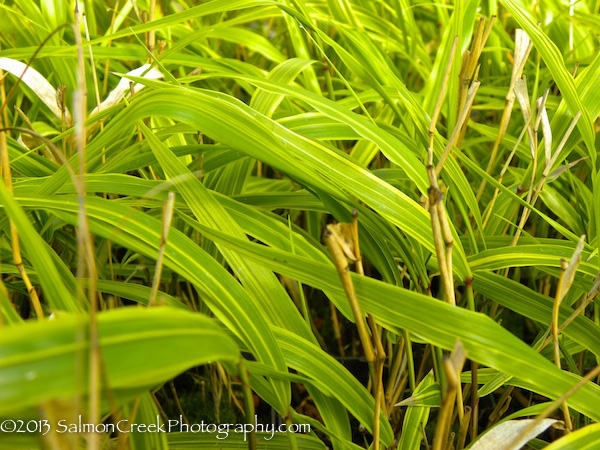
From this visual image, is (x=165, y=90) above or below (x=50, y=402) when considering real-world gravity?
above

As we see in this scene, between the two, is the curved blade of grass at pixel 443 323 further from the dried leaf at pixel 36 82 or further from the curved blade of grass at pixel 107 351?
the dried leaf at pixel 36 82

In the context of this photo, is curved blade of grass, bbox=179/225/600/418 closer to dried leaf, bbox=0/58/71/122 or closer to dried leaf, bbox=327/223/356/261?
dried leaf, bbox=327/223/356/261

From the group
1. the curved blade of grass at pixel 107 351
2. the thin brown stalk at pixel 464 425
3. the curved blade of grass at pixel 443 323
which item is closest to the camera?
the curved blade of grass at pixel 107 351

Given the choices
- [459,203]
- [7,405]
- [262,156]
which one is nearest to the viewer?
[7,405]

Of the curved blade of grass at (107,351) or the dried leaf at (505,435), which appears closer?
the curved blade of grass at (107,351)

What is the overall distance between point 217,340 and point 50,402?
8cm

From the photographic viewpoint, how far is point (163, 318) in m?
0.26

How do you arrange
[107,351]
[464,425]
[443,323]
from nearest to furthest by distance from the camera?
[107,351] → [443,323] → [464,425]

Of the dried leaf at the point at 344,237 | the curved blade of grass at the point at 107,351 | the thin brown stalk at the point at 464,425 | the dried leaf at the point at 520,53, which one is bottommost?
the thin brown stalk at the point at 464,425

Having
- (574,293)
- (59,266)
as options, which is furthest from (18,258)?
(574,293)

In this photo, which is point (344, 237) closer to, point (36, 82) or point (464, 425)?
point (464, 425)

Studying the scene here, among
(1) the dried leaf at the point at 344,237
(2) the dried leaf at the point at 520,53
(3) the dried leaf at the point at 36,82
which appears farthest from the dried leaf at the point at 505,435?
(3) the dried leaf at the point at 36,82

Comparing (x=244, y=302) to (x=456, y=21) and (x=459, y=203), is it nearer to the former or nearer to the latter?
(x=459, y=203)

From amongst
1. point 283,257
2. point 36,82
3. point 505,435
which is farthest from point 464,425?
point 36,82
